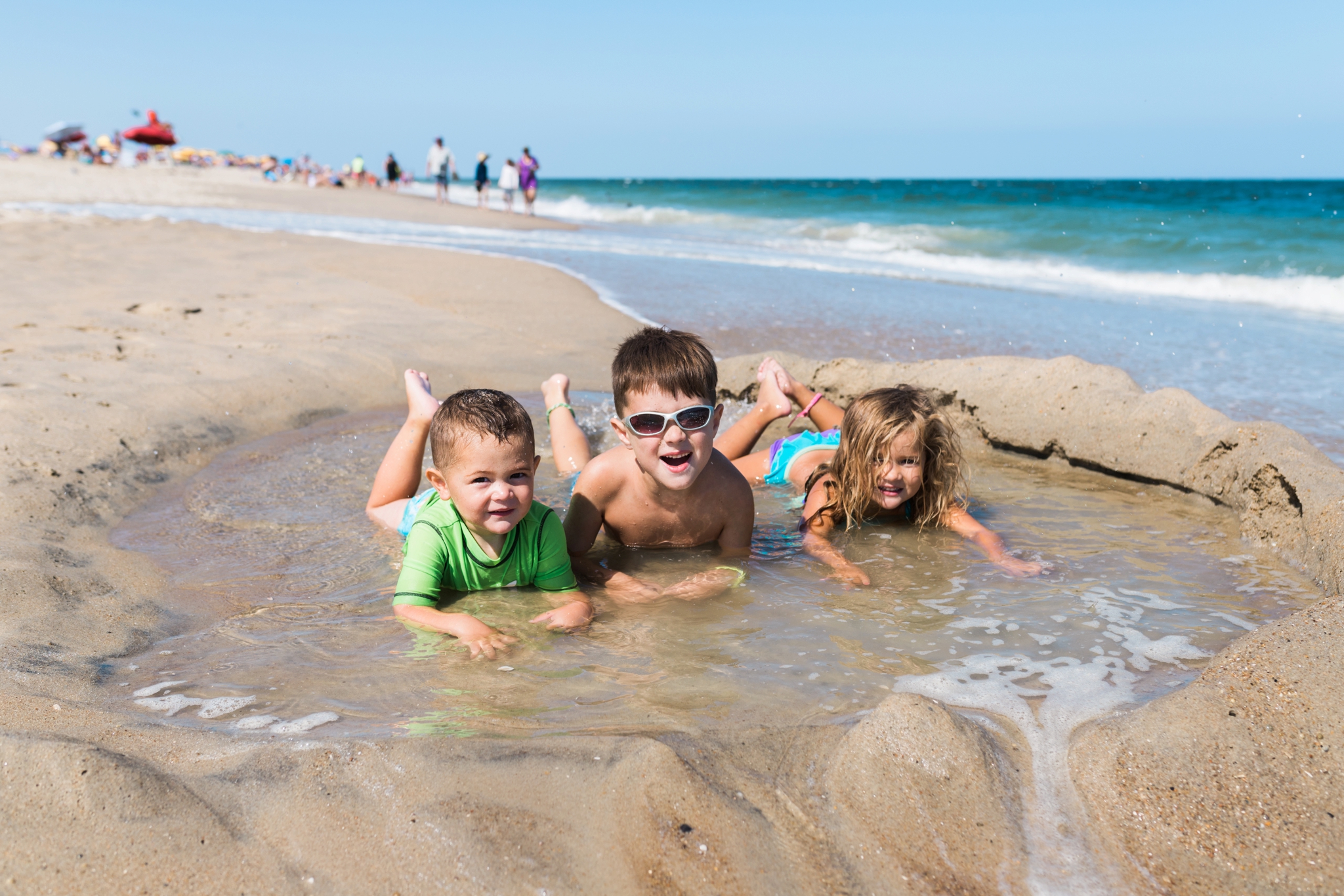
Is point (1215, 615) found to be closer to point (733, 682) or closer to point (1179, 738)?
point (1179, 738)

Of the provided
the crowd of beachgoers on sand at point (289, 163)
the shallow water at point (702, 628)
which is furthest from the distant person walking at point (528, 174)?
the shallow water at point (702, 628)

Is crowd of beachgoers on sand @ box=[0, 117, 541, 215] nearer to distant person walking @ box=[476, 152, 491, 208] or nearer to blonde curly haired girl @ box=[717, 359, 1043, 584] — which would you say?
distant person walking @ box=[476, 152, 491, 208]

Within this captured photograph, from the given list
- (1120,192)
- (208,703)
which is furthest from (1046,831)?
Result: (1120,192)

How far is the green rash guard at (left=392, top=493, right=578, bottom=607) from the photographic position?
3.14 metres

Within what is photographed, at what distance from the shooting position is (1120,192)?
1725 inches

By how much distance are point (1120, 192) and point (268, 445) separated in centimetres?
4646

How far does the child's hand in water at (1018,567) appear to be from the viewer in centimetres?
353

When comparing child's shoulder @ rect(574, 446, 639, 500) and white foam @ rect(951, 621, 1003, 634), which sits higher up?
child's shoulder @ rect(574, 446, 639, 500)

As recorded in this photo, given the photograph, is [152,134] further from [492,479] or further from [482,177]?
[492,479]

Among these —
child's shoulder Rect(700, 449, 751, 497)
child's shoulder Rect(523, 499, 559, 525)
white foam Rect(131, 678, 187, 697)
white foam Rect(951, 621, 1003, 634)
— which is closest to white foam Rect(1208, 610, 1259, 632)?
white foam Rect(951, 621, 1003, 634)

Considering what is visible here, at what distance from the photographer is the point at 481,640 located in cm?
277

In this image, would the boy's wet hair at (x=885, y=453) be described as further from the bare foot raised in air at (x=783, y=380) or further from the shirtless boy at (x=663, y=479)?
the bare foot raised in air at (x=783, y=380)

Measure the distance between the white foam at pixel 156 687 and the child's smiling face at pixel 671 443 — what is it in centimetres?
161

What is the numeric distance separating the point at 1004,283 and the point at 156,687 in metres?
13.4
